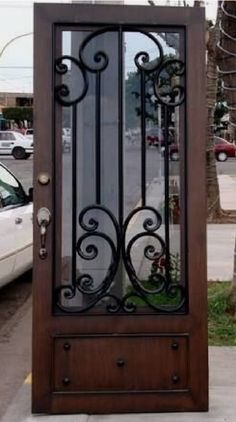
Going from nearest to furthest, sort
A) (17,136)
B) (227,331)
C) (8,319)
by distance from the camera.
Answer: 1. (227,331)
2. (8,319)
3. (17,136)

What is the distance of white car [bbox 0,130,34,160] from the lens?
42.9 metres

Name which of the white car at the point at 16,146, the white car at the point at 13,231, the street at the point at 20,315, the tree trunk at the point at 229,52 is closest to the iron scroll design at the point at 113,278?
the street at the point at 20,315

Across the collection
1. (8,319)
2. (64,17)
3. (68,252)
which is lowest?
(8,319)

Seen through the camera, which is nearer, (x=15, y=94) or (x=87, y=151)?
(x=87, y=151)

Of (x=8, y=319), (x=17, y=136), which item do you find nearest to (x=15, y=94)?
(x=17, y=136)

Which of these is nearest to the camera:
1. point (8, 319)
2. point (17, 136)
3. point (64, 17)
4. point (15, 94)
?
point (64, 17)

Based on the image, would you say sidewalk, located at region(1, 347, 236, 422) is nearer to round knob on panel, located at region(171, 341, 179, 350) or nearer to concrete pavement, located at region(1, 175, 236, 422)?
concrete pavement, located at region(1, 175, 236, 422)

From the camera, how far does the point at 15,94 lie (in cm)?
9869

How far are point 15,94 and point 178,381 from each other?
317ft

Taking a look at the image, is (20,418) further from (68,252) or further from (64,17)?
(64,17)

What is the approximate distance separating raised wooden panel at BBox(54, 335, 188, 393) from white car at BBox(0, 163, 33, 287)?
3.07 m

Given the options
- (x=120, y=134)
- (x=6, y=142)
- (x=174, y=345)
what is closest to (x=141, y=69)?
(x=120, y=134)

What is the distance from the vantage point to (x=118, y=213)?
4.57 metres

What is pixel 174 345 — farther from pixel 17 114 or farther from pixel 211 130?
pixel 17 114
